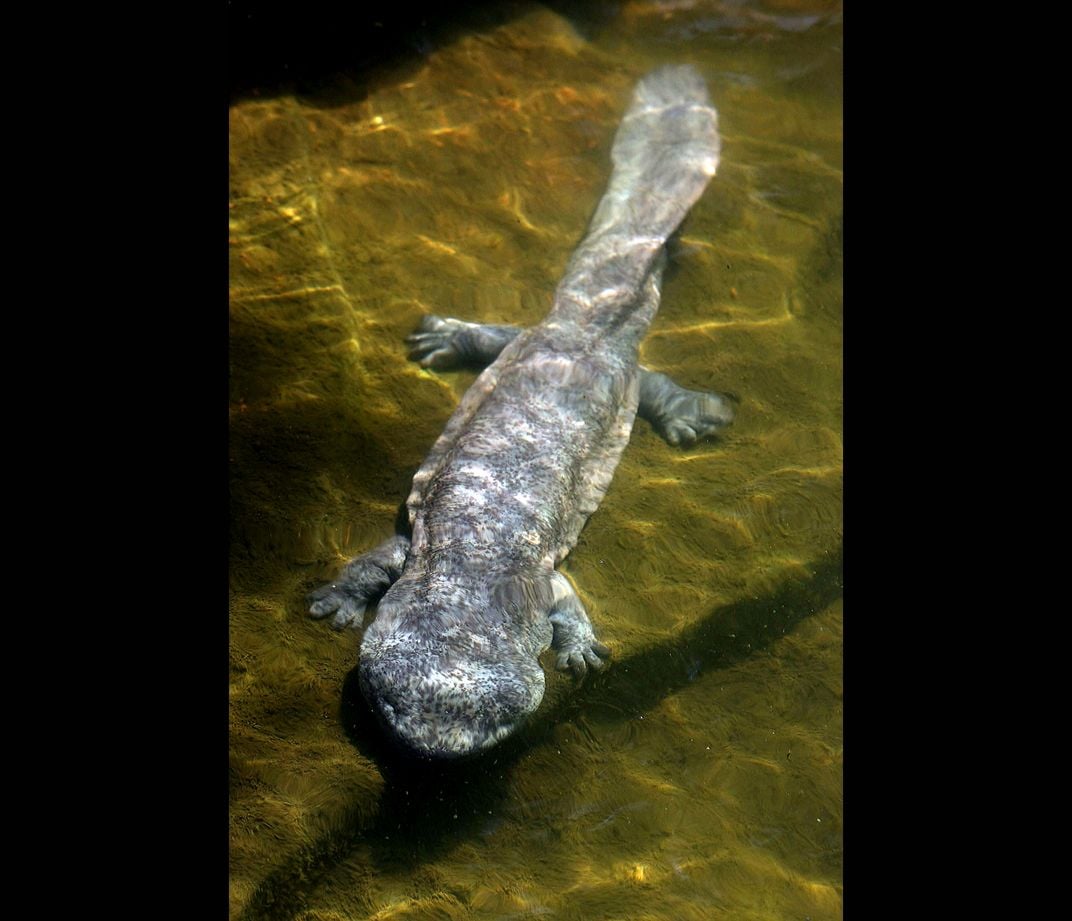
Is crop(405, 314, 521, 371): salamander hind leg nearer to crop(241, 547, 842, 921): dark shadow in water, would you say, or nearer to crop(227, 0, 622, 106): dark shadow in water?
crop(241, 547, 842, 921): dark shadow in water

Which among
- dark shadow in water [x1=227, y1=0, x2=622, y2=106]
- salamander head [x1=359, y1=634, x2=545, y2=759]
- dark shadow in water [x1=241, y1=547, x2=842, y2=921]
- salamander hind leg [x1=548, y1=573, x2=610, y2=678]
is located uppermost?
dark shadow in water [x1=227, y1=0, x2=622, y2=106]

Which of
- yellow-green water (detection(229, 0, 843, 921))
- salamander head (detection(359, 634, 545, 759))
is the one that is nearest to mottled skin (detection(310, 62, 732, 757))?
salamander head (detection(359, 634, 545, 759))

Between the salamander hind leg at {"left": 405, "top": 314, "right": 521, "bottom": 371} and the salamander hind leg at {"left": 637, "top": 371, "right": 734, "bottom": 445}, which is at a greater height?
the salamander hind leg at {"left": 405, "top": 314, "right": 521, "bottom": 371}

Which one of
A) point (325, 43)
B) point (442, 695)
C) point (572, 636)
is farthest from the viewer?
point (325, 43)

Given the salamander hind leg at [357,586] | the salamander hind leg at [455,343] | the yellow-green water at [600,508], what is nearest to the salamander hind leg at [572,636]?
the yellow-green water at [600,508]

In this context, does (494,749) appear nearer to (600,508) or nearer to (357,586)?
(357,586)

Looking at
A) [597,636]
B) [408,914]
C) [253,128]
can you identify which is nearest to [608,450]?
[597,636]

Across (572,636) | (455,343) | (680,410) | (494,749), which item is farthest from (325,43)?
(494,749)
